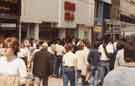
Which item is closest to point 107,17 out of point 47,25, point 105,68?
point 47,25

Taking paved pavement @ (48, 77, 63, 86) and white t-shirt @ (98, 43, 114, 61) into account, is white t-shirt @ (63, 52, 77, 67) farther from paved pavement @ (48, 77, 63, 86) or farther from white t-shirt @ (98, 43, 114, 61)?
paved pavement @ (48, 77, 63, 86)

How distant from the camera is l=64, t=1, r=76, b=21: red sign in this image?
42.4m

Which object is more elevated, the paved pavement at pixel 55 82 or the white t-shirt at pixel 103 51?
the white t-shirt at pixel 103 51

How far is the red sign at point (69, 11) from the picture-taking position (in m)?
42.4

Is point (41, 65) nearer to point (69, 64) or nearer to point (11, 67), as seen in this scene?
point (69, 64)

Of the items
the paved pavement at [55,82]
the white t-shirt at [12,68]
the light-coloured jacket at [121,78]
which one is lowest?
the paved pavement at [55,82]

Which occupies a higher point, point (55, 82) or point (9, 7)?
point (9, 7)

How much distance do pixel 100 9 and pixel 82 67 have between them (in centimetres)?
4435

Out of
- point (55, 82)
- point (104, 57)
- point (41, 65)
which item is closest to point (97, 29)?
point (55, 82)

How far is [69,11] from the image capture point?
4338 cm

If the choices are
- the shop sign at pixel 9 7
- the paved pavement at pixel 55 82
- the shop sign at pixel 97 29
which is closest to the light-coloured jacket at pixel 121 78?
the paved pavement at pixel 55 82

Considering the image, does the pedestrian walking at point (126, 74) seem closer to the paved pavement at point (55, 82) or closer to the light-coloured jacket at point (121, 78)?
the light-coloured jacket at point (121, 78)

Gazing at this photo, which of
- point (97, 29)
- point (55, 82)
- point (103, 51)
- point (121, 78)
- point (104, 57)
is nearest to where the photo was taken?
point (121, 78)

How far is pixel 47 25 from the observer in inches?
1585
